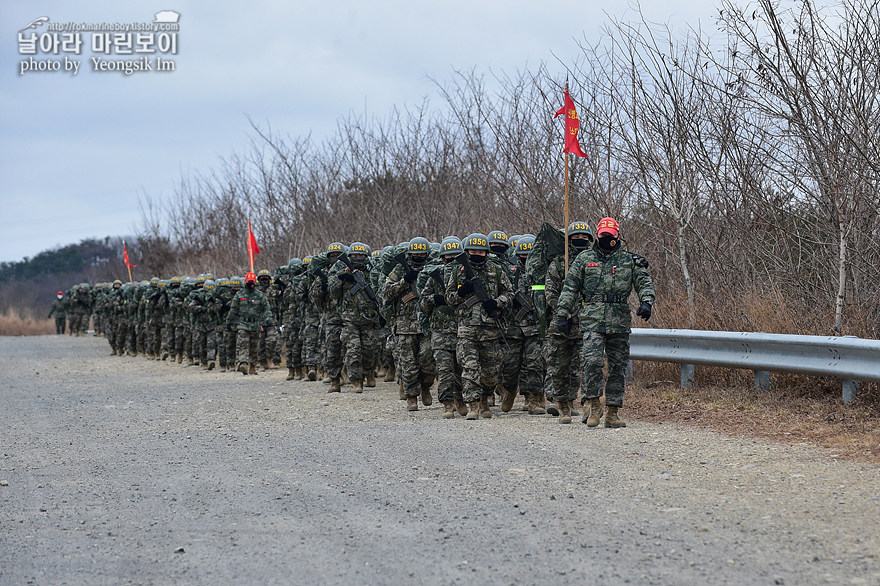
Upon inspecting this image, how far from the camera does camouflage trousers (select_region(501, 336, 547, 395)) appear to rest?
1205 centimetres

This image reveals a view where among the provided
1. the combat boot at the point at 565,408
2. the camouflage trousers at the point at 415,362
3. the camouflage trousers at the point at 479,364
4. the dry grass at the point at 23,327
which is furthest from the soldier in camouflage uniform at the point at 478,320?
the dry grass at the point at 23,327

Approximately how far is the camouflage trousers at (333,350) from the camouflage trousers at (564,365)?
544 centimetres

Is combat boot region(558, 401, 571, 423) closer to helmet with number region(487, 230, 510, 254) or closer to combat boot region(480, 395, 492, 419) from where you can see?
combat boot region(480, 395, 492, 419)

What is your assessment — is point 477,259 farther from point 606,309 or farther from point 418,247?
point 606,309

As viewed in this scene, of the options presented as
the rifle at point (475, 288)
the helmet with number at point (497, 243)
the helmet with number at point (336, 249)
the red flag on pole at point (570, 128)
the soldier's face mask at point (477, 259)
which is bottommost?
the rifle at point (475, 288)

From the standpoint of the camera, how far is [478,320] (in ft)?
38.3

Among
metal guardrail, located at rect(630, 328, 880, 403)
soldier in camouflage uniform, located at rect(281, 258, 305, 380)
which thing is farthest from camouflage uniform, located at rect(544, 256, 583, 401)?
soldier in camouflage uniform, located at rect(281, 258, 305, 380)

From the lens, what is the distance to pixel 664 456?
27.6 ft

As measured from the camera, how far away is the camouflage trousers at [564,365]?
11266 mm

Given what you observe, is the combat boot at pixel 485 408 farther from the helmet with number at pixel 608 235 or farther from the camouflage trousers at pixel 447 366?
the helmet with number at pixel 608 235

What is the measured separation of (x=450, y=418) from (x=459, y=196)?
50.2 ft

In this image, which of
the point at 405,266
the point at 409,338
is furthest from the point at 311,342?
the point at 405,266

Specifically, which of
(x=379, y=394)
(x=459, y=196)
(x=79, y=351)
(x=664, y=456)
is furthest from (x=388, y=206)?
(x=664, y=456)

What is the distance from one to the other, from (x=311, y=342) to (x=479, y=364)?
23.3 feet
